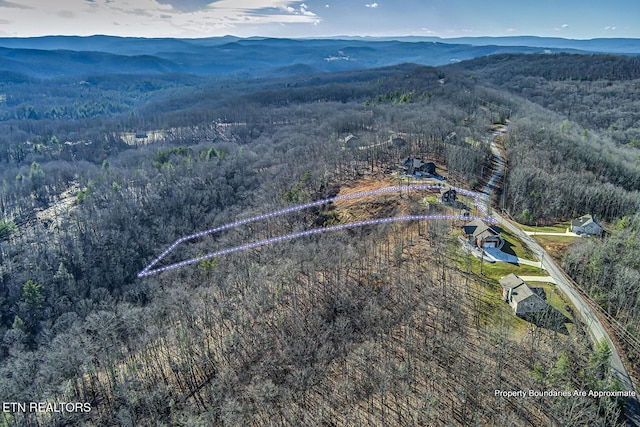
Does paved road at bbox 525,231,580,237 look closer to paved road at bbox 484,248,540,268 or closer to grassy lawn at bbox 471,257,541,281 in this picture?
paved road at bbox 484,248,540,268

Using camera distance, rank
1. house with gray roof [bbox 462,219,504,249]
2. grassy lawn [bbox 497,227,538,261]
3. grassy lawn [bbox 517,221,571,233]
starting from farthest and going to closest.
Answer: grassy lawn [bbox 517,221,571,233] < house with gray roof [bbox 462,219,504,249] < grassy lawn [bbox 497,227,538,261]

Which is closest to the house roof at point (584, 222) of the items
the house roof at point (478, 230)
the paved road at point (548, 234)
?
the paved road at point (548, 234)

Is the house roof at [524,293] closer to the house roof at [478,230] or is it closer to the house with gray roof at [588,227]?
the house roof at [478,230]

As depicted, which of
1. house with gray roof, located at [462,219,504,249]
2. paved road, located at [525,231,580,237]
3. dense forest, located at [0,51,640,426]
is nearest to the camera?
dense forest, located at [0,51,640,426]

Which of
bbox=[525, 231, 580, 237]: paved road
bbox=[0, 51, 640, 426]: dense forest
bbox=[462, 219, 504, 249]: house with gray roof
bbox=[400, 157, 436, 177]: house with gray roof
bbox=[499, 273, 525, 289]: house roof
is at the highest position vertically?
bbox=[400, 157, 436, 177]: house with gray roof

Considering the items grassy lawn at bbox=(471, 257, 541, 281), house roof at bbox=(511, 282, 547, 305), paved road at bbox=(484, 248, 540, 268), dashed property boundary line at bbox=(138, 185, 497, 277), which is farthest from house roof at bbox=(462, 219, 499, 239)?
house roof at bbox=(511, 282, 547, 305)

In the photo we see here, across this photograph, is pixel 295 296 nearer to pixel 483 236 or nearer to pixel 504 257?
pixel 483 236
